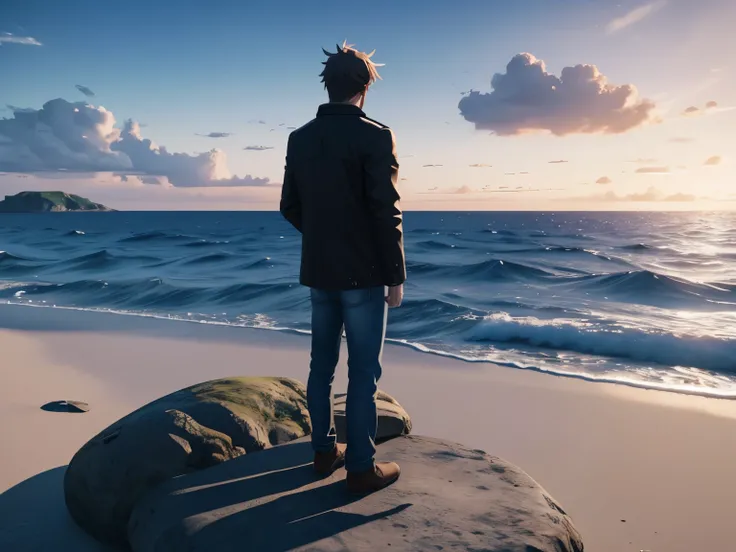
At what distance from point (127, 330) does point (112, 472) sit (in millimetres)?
7558

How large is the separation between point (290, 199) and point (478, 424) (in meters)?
3.30

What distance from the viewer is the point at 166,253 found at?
31844 millimetres

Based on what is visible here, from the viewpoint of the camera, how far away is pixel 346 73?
2.89 meters

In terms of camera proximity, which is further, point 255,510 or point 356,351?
point 356,351

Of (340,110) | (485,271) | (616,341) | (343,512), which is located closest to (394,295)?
(340,110)

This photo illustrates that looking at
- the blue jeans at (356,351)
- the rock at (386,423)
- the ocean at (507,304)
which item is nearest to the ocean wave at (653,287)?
the ocean at (507,304)

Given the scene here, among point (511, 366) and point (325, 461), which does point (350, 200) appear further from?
point (511, 366)

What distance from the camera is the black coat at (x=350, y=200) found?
109 inches

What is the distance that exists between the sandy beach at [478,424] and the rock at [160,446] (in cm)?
24

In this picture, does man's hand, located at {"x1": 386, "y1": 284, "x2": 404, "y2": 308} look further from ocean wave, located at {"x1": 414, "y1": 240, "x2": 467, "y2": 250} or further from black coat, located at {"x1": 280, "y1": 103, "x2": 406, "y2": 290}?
ocean wave, located at {"x1": 414, "y1": 240, "x2": 467, "y2": 250}

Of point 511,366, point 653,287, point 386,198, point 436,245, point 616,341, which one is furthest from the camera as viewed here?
point 436,245

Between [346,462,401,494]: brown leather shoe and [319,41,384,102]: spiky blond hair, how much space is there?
A: 6.35 ft

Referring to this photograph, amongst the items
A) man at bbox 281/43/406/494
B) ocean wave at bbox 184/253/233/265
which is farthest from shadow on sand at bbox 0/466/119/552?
ocean wave at bbox 184/253/233/265

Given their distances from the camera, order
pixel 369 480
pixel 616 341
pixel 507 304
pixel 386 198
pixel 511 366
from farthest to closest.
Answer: pixel 507 304
pixel 616 341
pixel 511 366
pixel 369 480
pixel 386 198
